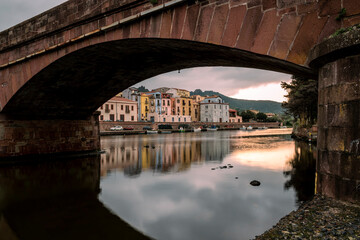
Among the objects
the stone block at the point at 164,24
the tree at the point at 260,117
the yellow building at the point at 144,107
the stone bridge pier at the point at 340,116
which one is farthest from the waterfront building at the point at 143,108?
the stone bridge pier at the point at 340,116

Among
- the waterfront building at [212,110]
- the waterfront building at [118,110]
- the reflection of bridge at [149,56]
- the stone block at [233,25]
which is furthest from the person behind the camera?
the waterfront building at [212,110]

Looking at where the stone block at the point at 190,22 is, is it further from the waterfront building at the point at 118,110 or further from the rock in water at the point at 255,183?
the waterfront building at the point at 118,110

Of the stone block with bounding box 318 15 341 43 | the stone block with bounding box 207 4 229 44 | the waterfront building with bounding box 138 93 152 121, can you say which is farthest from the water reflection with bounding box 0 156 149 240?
the waterfront building with bounding box 138 93 152 121

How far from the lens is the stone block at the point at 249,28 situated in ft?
17.2

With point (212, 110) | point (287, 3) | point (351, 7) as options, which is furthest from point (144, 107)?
point (351, 7)

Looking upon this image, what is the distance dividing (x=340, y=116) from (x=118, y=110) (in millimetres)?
61168

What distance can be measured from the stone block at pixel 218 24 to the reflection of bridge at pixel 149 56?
0.08ft

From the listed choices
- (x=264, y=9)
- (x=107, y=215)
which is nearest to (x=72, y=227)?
(x=107, y=215)

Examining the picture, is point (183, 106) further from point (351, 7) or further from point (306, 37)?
point (351, 7)

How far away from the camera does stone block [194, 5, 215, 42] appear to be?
5.99 meters

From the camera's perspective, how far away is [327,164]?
4.20 m

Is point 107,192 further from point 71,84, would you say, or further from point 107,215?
point 71,84

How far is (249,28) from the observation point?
5.36 metres

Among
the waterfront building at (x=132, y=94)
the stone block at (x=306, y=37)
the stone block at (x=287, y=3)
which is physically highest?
the waterfront building at (x=132, y=94)
